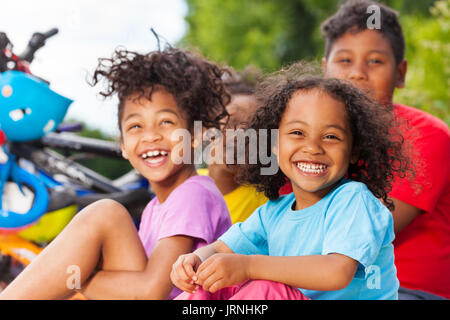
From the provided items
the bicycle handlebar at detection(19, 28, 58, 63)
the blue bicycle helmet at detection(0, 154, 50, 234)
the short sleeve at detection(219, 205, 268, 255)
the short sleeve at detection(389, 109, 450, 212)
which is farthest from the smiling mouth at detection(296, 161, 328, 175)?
the bicycle handlebar at detection(19, 28, 58, 63)

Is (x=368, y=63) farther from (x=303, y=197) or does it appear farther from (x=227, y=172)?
(x=303, y=197)

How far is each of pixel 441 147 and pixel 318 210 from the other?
29.4 inches

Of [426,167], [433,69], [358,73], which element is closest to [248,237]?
[426,167]

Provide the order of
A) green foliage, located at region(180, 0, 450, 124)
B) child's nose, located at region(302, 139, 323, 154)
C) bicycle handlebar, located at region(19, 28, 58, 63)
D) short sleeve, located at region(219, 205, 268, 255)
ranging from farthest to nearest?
green foliage, located at region(180, 0, 450, 124)
bicycle handlebar, located at region(19, 28, 58, 63)
short sleeve, located at region(219, 205, 268, 255)
child's nose, located at region(302, 139, 323, 154)

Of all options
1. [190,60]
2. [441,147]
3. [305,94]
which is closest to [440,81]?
[441,147]

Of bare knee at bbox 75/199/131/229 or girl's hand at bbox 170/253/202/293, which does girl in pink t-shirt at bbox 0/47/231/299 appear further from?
girl's hand at bbox 170/253/202/293

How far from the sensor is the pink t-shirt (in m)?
1.75

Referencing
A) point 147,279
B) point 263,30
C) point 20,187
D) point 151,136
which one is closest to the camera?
point 147,279

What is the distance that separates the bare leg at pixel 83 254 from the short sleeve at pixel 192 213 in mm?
122

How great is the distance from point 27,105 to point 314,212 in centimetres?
134

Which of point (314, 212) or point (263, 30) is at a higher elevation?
point (263, 30)

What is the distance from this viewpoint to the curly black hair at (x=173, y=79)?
2.04 metres

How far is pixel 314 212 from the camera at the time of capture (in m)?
1.57
